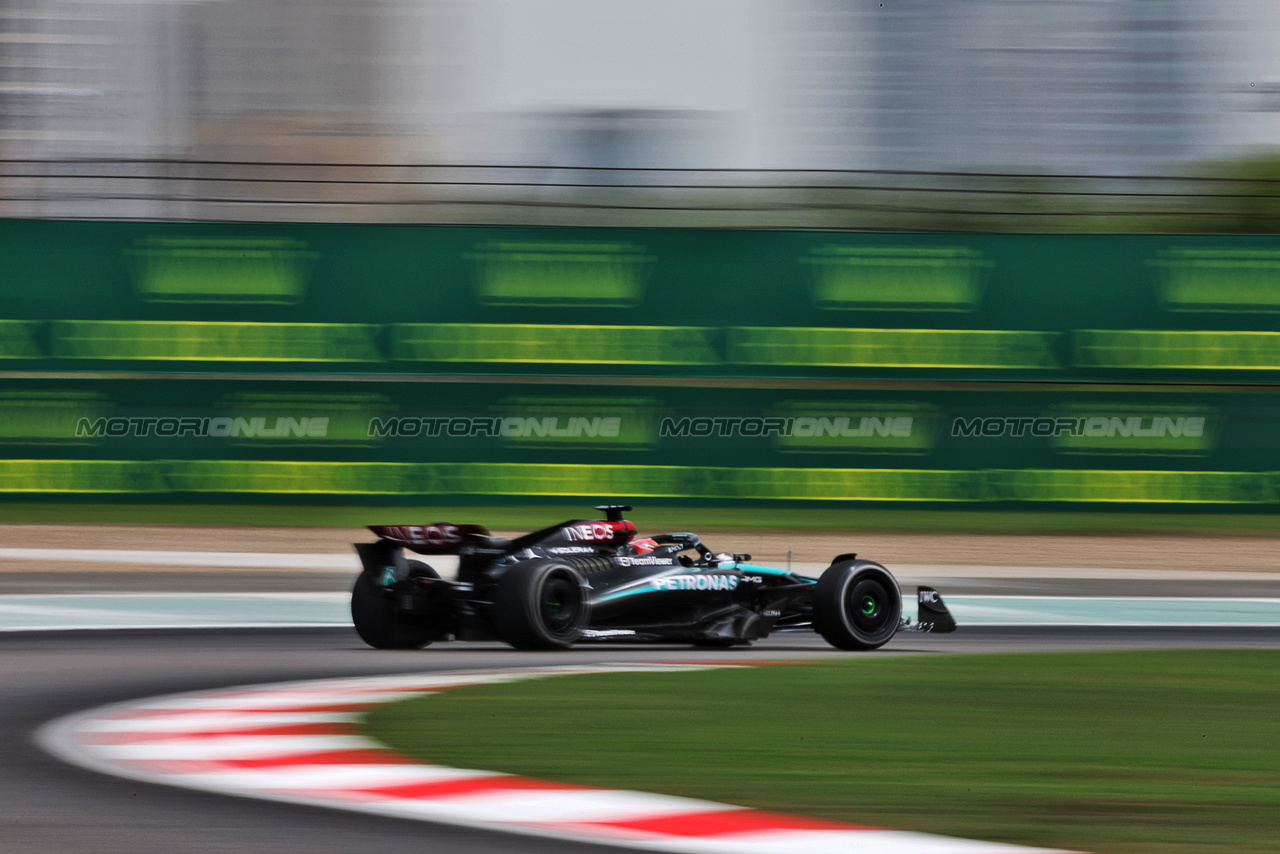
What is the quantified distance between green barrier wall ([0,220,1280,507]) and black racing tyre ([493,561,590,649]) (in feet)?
32.7

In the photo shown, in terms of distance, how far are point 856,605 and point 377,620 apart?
2618mm

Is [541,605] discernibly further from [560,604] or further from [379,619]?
[379,619]

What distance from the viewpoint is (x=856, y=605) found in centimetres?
1113

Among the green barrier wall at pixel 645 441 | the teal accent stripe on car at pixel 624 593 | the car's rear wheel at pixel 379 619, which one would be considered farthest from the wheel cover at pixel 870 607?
the green barrier wall at pixel 645 441

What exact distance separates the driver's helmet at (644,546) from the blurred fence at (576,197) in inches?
397

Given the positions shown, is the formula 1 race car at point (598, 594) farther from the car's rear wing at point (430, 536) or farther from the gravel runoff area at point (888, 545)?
the gravel runoff area at point (888, 545)

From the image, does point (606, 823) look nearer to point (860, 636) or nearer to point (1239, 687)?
point (1239, 687)

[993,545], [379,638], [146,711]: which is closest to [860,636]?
[379,638]

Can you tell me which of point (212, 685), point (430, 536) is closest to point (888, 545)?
point (430, 536)

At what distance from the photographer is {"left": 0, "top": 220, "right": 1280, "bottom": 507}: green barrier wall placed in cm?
2064

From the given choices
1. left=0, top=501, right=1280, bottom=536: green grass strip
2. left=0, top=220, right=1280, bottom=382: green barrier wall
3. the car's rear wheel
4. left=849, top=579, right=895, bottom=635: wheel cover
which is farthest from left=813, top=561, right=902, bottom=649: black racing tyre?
left=0, top=220, right=1280, bottom=382: green barrier wall

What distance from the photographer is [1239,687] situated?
8836 millimetres

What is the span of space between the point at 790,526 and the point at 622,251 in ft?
11.4

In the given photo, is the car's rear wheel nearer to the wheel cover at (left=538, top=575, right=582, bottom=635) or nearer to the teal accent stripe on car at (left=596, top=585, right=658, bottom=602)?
the wheel cover at (left=538, top=575, right=582, bottom=635)
